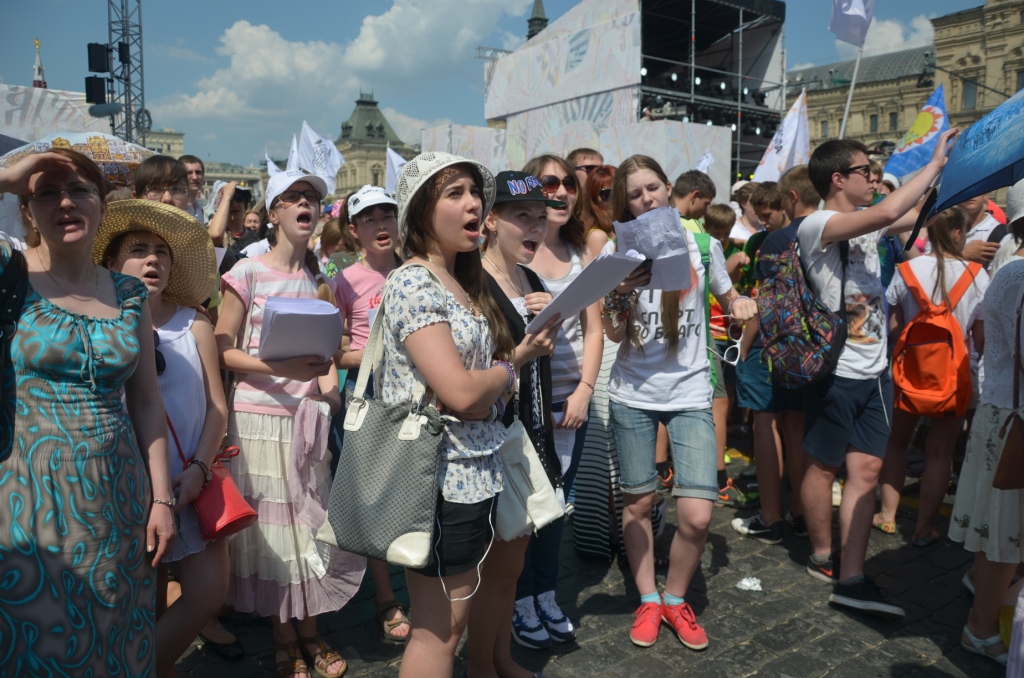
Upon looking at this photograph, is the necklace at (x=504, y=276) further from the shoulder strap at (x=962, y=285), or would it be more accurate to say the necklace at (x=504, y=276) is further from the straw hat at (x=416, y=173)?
the shoulder strap at (x=962, y=285)

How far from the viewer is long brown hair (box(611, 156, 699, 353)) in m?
3.53

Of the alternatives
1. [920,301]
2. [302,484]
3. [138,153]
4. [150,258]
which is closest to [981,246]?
[920,301]

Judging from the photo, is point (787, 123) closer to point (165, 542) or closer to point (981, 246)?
point (981, 246)

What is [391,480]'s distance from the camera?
221 centimetres

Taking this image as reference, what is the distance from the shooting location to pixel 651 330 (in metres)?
3.58

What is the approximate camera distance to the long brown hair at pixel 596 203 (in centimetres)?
414

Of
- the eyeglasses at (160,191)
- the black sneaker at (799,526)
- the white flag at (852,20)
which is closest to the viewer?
the eyeglasses at (160,191)

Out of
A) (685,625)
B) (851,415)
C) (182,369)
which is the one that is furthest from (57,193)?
(851,415)

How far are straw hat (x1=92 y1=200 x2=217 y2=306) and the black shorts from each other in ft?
4.42

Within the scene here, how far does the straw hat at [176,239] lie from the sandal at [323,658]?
1.52 metres

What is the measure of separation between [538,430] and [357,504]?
3.14 feet

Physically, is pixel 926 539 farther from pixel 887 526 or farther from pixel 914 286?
pixel 914 286

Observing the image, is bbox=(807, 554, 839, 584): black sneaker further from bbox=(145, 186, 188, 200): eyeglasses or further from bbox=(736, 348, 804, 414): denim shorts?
bbox=(145, 186, 188, 200): eyeglasses

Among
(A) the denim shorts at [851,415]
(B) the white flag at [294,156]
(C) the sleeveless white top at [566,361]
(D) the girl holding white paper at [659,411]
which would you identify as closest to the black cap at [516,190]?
(C) the sleeveless white top at [566,361]
